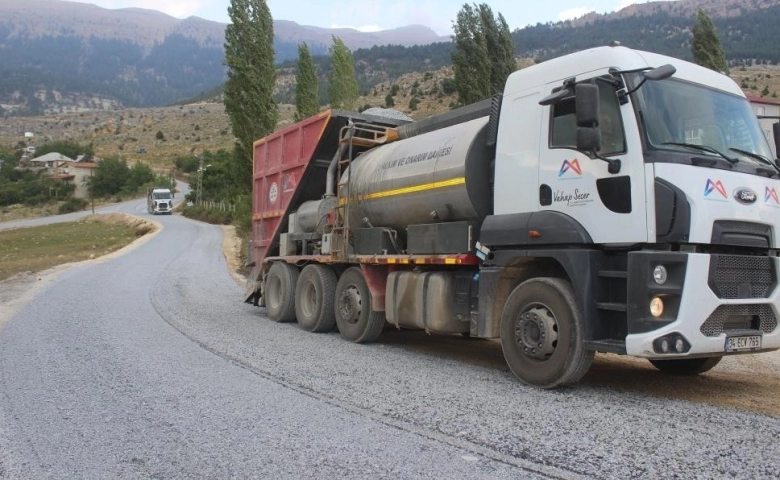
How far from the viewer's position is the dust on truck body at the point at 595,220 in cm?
539

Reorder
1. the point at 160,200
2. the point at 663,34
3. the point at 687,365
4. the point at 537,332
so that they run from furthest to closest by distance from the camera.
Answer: the point at 663,34, the point at 160,200, the point at 687,365, the point at 537,332

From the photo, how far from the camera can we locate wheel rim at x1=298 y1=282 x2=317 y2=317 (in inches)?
430

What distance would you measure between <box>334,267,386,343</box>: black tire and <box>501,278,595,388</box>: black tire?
3089mm

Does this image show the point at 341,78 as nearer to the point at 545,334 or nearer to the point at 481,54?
the point at 481,54

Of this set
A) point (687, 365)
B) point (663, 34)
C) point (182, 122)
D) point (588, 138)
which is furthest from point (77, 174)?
point (663, 34)

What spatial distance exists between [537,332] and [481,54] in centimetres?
2129

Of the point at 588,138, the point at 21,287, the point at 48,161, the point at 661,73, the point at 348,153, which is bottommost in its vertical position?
the point at 21,287

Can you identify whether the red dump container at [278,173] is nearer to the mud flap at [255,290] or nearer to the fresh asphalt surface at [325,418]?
the mud flap at [255,290]

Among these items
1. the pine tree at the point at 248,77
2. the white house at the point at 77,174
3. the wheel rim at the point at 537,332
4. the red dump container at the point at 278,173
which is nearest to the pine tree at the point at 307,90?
the pine tree at the point at 248,77

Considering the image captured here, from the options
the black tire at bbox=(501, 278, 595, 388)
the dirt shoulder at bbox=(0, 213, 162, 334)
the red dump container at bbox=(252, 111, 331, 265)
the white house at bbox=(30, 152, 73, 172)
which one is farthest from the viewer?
the white house at bbox=(30, 152, 73, 172)

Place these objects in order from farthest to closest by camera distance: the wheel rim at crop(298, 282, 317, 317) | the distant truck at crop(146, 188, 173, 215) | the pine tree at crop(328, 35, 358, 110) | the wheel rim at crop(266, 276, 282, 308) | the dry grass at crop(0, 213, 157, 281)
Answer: the distant truck at crop(146, 188, 173, 215) → the pine tree at crop(328, 35, 358, 110) → the dry grass at crop(0, 213, 157, 281) → the wheel rim at crop(266, 276, 282, 308) → the wheel rim at crop(298, 282, 317, 317)

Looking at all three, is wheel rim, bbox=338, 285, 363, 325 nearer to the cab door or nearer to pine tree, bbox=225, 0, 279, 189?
the cab door

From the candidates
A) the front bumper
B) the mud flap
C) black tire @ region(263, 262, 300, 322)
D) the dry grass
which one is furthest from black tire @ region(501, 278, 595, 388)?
the dry grass

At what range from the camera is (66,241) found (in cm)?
4197
